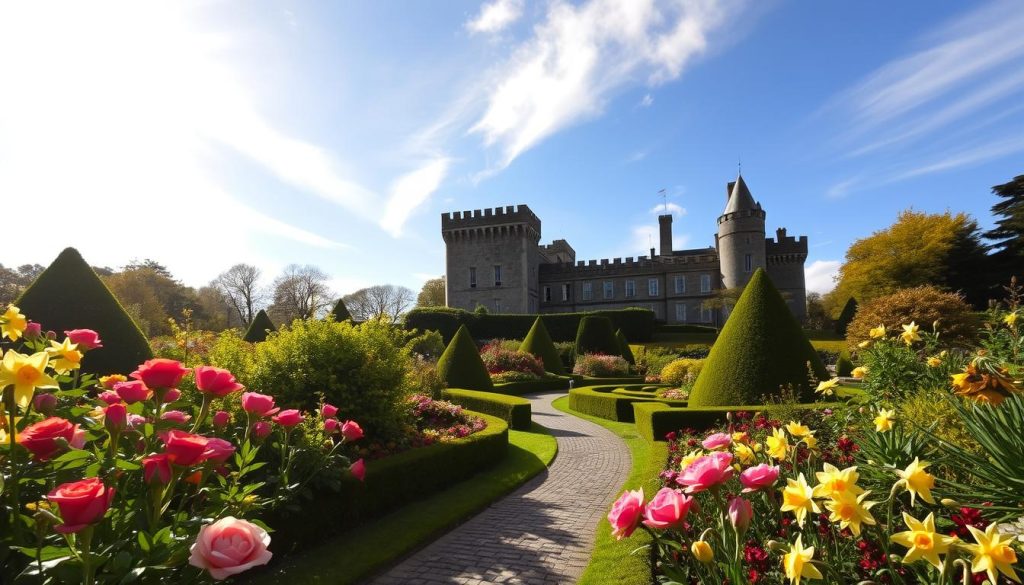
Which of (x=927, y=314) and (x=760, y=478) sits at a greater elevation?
(x=927, y=314)

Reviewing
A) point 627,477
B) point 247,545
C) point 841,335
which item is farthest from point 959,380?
point 841,335

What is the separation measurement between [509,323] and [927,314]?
23.9m

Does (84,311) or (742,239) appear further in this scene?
(742,239)

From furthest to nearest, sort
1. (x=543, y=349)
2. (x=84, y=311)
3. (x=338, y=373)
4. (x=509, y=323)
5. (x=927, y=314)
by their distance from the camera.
Result: (x=509, y=323) < (x=543, y=349) < (x=927, y=314) < (x=84, y=311) < (x=338, y=373)

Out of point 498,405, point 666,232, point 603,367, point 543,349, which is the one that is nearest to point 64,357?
point 498,405

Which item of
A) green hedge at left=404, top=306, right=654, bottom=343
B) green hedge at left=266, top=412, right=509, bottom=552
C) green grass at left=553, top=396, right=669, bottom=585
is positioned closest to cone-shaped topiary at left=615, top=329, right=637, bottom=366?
green hedge at left=404, top=306, right=654, bottom=343

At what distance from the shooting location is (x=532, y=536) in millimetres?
5281

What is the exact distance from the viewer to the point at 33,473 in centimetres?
198

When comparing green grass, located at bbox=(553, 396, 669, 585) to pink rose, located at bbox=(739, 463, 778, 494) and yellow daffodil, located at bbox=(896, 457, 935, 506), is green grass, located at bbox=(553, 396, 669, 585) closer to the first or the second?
pink rose, located at bbox=(739, 463, 778, 494)

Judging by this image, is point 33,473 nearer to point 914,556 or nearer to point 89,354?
point 914,556

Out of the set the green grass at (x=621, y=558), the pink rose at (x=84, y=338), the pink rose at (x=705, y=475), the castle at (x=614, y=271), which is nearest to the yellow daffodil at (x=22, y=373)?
the pink rose at (x=84, y=338)

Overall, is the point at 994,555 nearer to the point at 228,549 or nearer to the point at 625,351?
the point at 228,549

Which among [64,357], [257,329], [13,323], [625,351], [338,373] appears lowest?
[625,351]

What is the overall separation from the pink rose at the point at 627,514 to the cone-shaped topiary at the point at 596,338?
2395 cm
